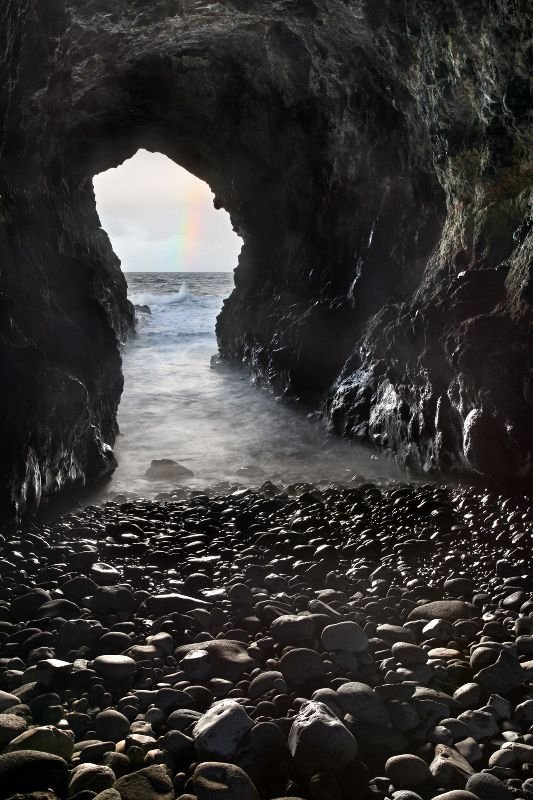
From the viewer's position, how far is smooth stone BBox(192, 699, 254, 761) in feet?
8.77

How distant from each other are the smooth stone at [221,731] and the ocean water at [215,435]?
5.16 meters

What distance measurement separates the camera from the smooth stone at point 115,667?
10.9 feet

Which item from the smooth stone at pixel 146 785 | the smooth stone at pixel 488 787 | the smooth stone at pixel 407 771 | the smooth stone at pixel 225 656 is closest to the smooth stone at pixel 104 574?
the smooth stone at pixel 225 656

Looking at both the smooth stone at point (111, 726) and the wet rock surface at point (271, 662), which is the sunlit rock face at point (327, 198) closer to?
the wet rock surface at point (271, 662)

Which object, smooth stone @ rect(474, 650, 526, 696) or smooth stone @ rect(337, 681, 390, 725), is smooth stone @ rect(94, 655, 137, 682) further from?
smooth stone @ rect(474, 650, 526, 696)

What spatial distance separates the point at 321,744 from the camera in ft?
8.69

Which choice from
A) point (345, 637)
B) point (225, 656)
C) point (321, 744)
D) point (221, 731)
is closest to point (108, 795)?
point (221, 731)

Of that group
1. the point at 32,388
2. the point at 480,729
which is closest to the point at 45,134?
the point at 32,388

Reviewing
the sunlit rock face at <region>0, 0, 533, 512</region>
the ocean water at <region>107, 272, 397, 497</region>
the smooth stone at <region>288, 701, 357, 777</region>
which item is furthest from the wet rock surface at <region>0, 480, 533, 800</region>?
the ocean water at <region>107, 272, 397, 497</region>

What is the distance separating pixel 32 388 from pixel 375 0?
693cm

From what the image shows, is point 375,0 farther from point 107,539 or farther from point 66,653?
point 66,653

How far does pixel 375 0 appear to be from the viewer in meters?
7.91

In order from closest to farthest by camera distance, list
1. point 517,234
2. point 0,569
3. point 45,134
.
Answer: point 0,569 → point 517,234 → point 45,134

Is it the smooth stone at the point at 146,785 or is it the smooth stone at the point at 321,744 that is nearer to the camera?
the smooth stone at the point at 146,785
